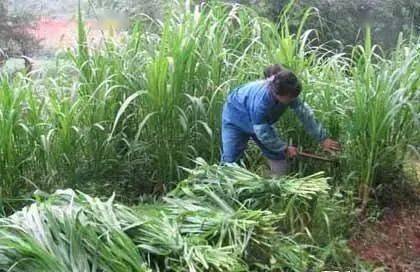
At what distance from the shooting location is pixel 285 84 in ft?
10.8

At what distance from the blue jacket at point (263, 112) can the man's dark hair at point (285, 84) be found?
11 centimetres

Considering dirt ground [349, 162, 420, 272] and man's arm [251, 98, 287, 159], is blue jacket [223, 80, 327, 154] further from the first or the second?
dirt ground [349, 162, 420, 272]

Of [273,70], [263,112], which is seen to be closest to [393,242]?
[263,112]

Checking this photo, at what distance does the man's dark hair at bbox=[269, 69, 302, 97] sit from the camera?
10.8 feet

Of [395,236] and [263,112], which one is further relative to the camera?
[263,112]

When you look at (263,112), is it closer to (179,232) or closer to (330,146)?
(330,146)

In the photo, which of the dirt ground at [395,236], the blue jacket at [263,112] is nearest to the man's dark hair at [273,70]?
the blue jacket at [263,112]

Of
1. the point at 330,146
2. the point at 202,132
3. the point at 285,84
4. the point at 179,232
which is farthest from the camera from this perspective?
the point at 202,132

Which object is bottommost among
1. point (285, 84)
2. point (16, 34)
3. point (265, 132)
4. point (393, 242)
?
point (393, 242)

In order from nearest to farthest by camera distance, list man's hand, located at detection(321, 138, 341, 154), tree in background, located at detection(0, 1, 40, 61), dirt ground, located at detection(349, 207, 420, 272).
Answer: dirt ground, located at detection(349, 207, 420, 272) < man's hand, located at detection(321, 138, 341, 154) < tree in background, located at detection(0, 1, 40, 61)

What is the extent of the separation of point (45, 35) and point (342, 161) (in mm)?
4186

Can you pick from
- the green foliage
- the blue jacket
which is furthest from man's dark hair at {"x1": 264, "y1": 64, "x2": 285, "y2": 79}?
the green foliage

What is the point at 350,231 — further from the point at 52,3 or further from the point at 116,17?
the point at 52,3

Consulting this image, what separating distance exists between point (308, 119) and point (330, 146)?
0.20m
